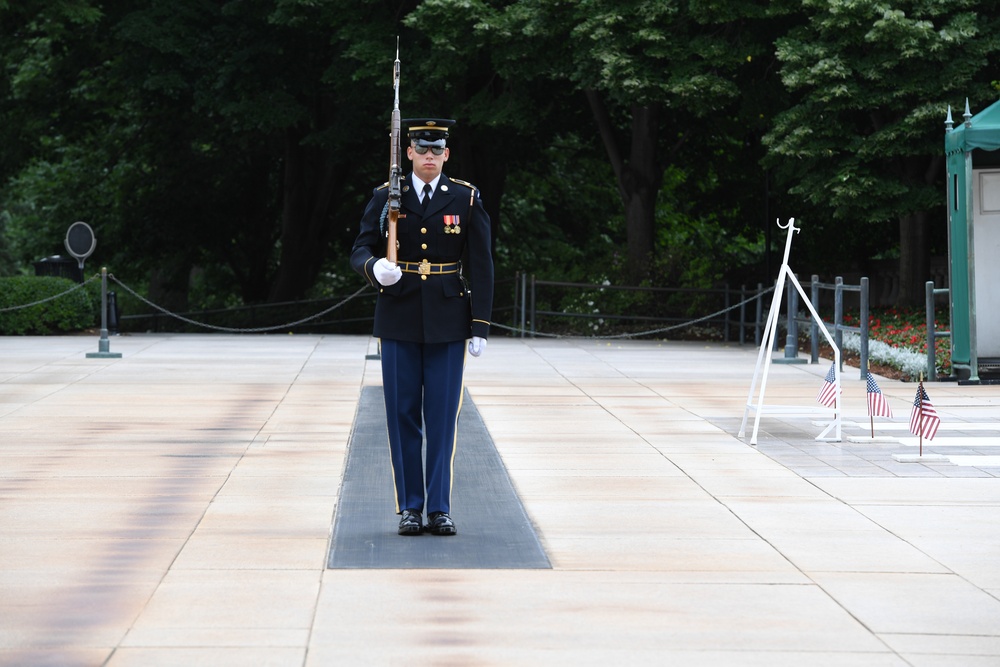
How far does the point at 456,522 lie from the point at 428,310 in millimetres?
1232

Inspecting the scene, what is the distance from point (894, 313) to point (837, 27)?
5.91 meters

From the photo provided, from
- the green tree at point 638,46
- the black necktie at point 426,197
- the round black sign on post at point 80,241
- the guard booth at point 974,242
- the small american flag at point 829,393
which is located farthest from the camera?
the round black sign on post at point 80,241

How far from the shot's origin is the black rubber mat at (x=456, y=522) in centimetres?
696

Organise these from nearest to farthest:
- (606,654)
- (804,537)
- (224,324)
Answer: (606,654) → (804,537) → (224,324)

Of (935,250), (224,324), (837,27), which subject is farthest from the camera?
(224,324)

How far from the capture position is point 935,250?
3091 centimetres

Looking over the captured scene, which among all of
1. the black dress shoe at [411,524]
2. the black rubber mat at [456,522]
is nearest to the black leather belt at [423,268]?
the black dress shoe at [411,524]

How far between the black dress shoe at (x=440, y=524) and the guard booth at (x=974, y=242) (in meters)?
10.8

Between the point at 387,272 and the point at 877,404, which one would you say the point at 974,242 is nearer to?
the point at 877,404

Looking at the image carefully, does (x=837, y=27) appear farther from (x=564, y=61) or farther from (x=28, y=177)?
(x=28, y=177)

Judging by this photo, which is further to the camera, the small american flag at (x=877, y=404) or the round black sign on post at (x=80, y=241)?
the round black sign on post at (x=80, y=241)

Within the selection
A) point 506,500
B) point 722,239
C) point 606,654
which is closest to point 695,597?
point 606,654

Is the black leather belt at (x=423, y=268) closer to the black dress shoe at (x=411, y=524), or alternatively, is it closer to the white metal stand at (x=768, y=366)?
the black dress shoe at (x=411, y=524)

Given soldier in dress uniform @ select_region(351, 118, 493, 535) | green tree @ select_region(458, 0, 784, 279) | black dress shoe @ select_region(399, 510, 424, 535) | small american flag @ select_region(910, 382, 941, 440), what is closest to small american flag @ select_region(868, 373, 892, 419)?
small american flag @ select_region(910, 382, 941, 440)
